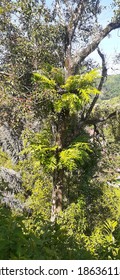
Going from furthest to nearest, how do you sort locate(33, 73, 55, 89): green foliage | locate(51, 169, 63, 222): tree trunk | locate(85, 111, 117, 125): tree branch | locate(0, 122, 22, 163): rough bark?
1. locate(0, 122, 22, 163): rough bark
2. locate(85, 111, 117, 125): tree branch
3. locate(51, 169, 63, 222): tree trunk
4. locate(33, 73, 55, 89): green foliage

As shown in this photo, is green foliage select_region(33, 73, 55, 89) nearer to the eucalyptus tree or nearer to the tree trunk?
the eucalyptus tree

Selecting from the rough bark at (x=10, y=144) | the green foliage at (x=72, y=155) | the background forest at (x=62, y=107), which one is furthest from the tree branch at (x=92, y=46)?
the rough bark at (x=10, y=144)

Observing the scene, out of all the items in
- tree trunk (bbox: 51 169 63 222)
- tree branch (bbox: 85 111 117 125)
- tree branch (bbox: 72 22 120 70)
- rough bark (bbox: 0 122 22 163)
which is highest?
tree branch (bbox: 72 22 120 70)

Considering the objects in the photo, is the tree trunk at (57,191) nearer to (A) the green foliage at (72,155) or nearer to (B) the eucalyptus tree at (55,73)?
(B) the eucalyptus tree at (55,73)

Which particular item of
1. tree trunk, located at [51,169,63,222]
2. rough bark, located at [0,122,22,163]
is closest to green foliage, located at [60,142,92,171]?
tree trunk, located at [51,169,63,222]

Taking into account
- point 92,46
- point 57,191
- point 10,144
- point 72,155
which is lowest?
point 57,191

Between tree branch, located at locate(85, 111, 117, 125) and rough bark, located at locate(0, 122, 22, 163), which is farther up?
rough bark, located at locate(0, 122, 22, 163)

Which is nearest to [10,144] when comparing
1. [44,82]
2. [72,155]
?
[72,155]

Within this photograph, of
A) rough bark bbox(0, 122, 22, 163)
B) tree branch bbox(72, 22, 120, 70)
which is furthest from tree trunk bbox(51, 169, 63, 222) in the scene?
rough bark bbox(0, 122, 22, 163)

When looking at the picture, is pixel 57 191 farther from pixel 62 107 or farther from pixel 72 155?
pixel 62 107

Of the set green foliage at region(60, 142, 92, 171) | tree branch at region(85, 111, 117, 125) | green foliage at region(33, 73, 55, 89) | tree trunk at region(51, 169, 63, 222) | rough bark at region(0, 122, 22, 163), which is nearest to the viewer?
green foliage at region(33, 73, 55, 89)

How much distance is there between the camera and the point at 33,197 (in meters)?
10.2

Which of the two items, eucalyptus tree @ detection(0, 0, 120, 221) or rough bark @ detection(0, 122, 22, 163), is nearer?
eucalyptus tree @ detection(0, 0, 120, 221)

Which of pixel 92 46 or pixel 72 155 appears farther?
pixel 92 46
